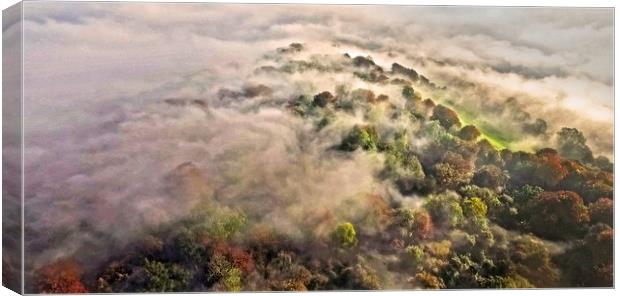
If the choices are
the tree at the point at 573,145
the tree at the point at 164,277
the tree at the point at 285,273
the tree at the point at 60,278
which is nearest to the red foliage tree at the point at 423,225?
the tree at the point at 285,273

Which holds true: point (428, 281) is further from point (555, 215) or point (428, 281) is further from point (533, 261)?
point (555, 215)

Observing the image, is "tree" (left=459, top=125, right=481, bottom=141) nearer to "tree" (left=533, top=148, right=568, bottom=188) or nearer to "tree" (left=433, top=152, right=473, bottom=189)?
"tree" (left=433, top=152, right=473, bottom=189)

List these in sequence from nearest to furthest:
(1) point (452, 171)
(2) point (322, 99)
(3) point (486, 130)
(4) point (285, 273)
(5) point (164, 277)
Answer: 1. (5) point (164, 277)
2. (4) point (285, 273)
3. (2) point (322, 99)
4. (1) point (452, 171)
5. (3) point (486, 130)

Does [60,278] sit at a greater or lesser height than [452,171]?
lesser

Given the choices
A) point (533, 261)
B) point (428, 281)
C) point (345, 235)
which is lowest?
point (428, 281)

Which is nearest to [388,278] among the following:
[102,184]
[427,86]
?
[427,86]

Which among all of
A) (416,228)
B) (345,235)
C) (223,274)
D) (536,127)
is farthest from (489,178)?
(223,274)

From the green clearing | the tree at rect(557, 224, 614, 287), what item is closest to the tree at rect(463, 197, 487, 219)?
the green clearing
